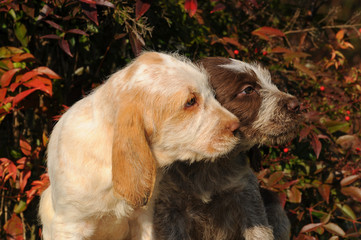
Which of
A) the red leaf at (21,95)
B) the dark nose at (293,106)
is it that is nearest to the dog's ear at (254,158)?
the dark nose at (293,106)

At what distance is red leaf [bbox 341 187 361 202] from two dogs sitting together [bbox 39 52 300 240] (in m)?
1.05

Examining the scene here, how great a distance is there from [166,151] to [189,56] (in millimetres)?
2132

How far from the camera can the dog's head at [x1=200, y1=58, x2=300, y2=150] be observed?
4.21 m

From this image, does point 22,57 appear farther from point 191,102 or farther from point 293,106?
point 293,106

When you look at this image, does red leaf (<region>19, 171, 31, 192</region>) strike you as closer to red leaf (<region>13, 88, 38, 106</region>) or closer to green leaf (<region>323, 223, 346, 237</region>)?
red leaf (<region>13, 88, 38, 106</region>)

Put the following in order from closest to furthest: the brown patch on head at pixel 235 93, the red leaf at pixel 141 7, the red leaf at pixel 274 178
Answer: the brown patch on head at pixel 235 93, the red leaf at pixel 141 7, the red leaf at pixel 274 178

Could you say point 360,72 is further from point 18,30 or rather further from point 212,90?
point 18,30

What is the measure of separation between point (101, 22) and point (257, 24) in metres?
2.17

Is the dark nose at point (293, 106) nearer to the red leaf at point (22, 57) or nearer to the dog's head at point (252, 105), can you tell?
the dog's head at point (252, 105)

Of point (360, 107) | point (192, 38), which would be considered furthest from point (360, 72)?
point (192, 38)

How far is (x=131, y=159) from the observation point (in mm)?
3469

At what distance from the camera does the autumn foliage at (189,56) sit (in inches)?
187

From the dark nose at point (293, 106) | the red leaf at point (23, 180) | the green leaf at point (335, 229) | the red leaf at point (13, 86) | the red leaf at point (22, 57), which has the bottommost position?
the green leaf at point (335, 229)

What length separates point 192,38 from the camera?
5.77 meters
